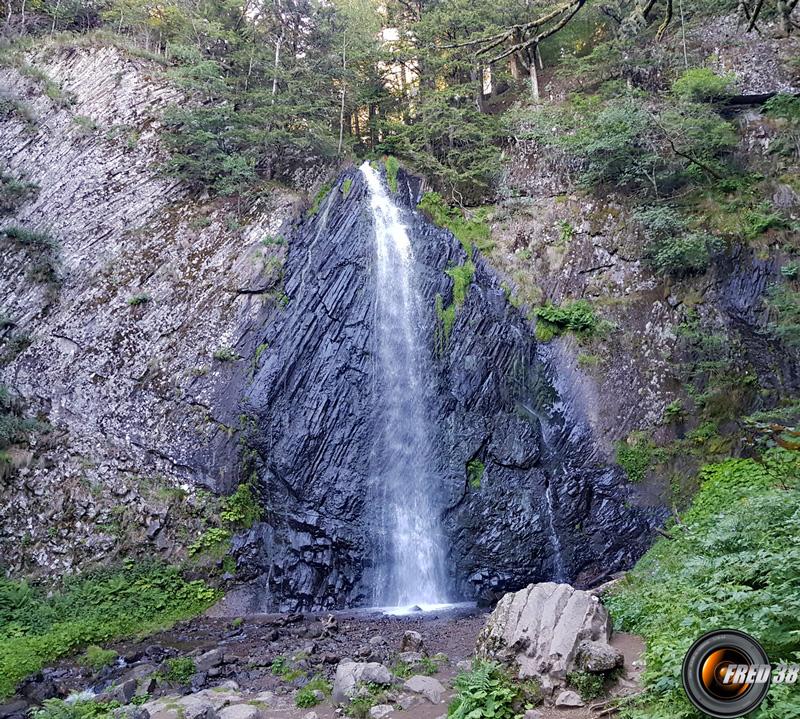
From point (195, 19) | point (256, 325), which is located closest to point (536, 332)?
point (256, 325)

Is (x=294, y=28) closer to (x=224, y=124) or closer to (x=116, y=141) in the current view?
(x=224, y=124)

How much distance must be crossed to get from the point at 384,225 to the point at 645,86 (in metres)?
9.35

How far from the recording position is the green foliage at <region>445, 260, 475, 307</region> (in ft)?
47.5

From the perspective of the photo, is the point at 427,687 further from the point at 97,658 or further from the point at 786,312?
the point at 786,312

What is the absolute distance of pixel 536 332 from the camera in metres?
13.6

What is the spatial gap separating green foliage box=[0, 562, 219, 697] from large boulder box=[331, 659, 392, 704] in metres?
4.99

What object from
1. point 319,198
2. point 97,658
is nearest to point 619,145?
point 319,198

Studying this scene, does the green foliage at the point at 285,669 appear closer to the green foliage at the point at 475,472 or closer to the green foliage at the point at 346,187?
the green foliage at the point at 475,472

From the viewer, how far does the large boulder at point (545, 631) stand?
5.23m

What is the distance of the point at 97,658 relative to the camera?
8.47 m

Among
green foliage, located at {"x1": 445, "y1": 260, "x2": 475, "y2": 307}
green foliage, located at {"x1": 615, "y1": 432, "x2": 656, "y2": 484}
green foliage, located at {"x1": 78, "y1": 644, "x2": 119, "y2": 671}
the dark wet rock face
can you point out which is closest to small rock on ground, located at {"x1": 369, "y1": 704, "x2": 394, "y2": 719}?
green foliage, located at {"x1": 78, "y1": 644, "x2": 119, "y2": 671}

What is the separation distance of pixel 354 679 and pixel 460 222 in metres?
12.8

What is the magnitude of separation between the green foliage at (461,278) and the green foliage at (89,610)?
903cm

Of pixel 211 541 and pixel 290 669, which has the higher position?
pixel 211 541
